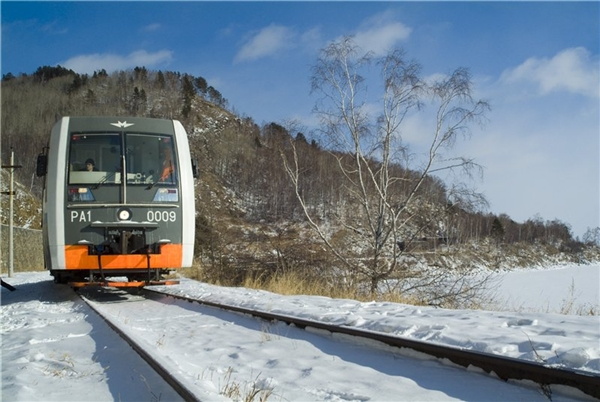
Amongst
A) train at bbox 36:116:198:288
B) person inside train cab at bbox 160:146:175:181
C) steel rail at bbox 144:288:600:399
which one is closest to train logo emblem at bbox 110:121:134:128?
train at bbox 36:116:198:288

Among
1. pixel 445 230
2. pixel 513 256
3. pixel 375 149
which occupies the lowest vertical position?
pixel 513 256

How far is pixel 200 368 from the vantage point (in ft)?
12.3

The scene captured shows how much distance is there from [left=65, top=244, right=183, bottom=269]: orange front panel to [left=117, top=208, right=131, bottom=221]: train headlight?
644 mm

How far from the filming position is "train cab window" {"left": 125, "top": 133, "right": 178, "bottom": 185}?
9.16 m

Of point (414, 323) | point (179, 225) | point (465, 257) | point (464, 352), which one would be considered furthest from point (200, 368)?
point (465, 257)

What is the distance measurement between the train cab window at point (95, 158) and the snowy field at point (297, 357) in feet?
10.1

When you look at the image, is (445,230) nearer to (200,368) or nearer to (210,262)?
(210,262)

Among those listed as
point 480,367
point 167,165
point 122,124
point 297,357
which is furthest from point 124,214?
point 480,367

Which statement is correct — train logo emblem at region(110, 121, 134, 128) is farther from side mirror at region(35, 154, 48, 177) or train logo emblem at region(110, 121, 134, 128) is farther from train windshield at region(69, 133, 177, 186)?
side mirror at region(35, 154, 48, 177)

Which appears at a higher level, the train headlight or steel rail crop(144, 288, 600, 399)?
the train headlight

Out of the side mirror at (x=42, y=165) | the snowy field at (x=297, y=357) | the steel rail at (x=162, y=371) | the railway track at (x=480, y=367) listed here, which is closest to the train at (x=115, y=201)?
the side mirror at (x=42, y=165)

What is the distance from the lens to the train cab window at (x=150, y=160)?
9.16 meters

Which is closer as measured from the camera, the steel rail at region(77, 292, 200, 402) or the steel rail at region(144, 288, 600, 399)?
the steel rail at region(77, 292, 200, 402)

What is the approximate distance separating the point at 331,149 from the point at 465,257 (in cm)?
485
